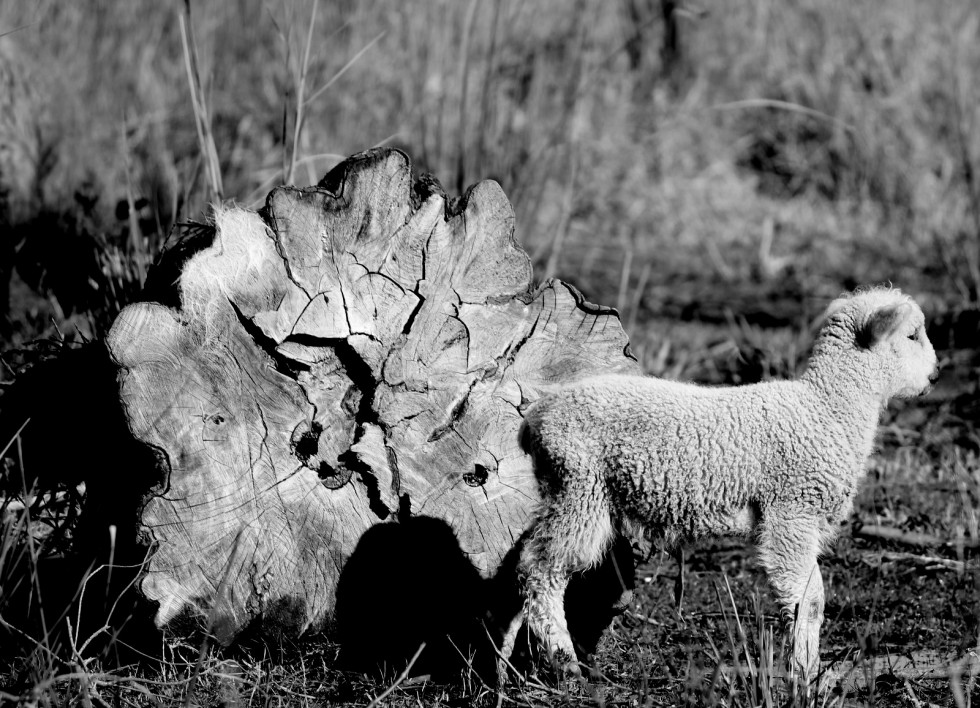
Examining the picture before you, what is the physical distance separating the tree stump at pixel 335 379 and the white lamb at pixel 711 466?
0.25 metres

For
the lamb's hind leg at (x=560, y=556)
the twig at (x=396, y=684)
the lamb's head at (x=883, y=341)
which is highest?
the lamb's head at (x=883, y=341)

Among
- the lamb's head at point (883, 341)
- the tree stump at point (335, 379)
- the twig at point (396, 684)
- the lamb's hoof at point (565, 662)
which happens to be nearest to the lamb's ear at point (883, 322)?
the lamb's head at point (883, 341)

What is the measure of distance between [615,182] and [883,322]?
506 centimetres

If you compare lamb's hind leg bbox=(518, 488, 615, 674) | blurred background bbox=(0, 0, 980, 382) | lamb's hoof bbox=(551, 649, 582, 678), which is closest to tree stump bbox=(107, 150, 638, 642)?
lamb's hind leg bbox=(518, 488, 615, 674)

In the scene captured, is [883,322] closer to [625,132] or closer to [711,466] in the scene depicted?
[711,466]

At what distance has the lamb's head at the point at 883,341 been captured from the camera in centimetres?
282

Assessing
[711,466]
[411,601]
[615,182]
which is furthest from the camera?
[615,182]

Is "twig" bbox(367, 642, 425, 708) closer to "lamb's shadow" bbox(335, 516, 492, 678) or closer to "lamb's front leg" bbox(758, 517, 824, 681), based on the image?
"lamb's shadow" bbox(335, 516, 492, 678)

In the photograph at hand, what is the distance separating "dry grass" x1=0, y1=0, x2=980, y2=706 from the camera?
9.93 ft

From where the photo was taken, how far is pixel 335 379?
115 inches

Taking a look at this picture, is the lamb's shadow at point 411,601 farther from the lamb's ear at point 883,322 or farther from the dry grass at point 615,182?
the lamb's ear at point 883,322

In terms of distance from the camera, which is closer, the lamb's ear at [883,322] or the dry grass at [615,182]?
the lamb's ear at [883,322]

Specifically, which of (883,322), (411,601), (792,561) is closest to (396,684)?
(411,601)

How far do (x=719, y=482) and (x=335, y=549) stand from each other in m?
1.04
